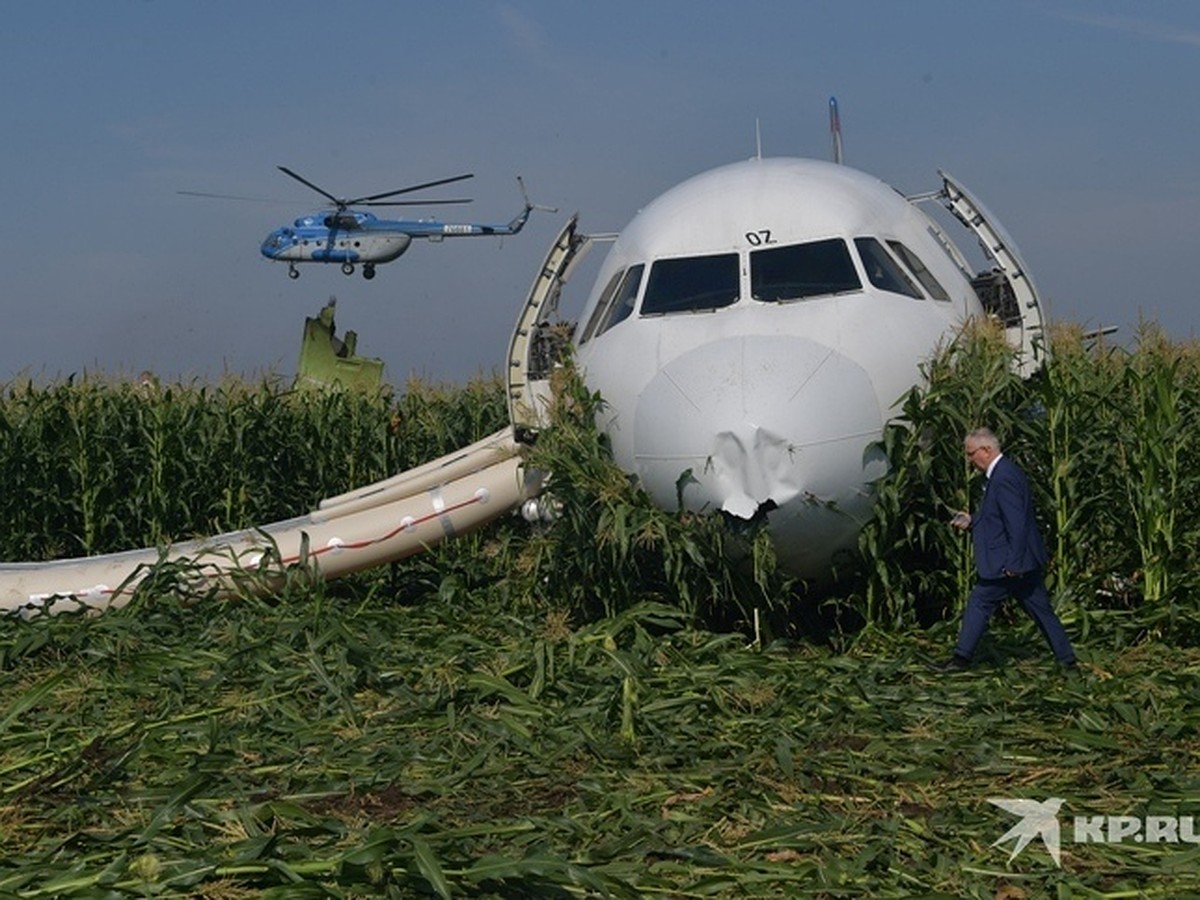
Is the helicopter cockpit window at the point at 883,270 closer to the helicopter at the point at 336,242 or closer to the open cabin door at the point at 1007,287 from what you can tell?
the open cabin door at the point at 1007,287

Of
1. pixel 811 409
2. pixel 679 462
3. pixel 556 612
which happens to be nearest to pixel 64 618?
pixel 556 612

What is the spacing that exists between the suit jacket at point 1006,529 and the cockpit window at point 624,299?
297 cm

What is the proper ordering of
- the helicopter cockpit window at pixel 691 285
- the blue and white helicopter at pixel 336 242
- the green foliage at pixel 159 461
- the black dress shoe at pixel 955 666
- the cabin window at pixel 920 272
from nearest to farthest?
the black dress shoe at pixel 955 666
the helicopter cockpit window at pixel 691 285
the cabin window at pixel 920 272
the green foliage at pixel 159 461
the blue and white helicopter at pixel 336 242

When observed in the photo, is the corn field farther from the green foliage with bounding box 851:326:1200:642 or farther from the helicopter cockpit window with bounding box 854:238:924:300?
the helicopter cockpit window with bounding box 854:238:924:300

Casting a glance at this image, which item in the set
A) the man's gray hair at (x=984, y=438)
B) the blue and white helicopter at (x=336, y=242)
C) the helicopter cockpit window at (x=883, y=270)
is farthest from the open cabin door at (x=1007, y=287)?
the blue and white helicopter at (x=336, y=242)

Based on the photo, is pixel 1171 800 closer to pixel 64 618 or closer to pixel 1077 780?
pixel 1077 780

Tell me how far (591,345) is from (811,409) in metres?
2.45

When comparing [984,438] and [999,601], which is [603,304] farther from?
[999,601]

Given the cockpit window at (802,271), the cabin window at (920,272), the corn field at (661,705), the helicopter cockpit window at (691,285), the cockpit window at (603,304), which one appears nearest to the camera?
the corn field at (661,705)

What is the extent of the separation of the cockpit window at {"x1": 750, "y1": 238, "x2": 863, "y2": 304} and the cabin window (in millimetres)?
542

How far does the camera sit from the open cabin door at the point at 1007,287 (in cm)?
1234

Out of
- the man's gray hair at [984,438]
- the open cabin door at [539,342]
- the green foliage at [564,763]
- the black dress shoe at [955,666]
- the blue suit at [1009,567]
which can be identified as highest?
the open cabin door at [539,342]

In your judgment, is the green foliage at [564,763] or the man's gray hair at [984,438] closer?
the green foliage at [564,763]

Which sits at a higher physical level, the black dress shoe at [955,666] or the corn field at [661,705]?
the corn field at [661,705]
